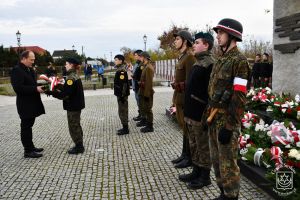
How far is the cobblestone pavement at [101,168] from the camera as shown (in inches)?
169

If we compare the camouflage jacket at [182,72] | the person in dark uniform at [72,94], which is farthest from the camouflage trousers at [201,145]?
the person in dark uniform at [72,94]

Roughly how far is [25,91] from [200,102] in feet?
10.7

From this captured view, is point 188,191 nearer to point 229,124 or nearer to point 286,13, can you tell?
point 229,124

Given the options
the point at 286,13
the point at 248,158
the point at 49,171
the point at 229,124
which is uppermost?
the point at 286,13

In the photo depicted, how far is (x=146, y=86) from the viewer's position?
7.81 meters

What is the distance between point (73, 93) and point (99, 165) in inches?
54.6

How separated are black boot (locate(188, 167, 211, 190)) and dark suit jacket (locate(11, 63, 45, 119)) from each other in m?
3.19

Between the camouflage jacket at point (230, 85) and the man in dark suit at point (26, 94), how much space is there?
11.6 feet

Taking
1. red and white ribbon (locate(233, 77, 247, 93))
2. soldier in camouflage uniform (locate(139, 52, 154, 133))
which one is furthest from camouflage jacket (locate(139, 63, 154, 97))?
red and white ribbon (locate(233, 77, 247, 93))

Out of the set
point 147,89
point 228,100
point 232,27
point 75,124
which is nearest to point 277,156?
point 228,100

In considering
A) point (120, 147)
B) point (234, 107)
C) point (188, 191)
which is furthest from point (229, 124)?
point (120, 147)

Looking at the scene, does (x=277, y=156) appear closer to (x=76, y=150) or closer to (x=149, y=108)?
(x=76, y=150)

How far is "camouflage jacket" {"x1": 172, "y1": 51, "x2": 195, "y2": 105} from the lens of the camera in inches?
199

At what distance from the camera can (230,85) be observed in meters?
3.35
